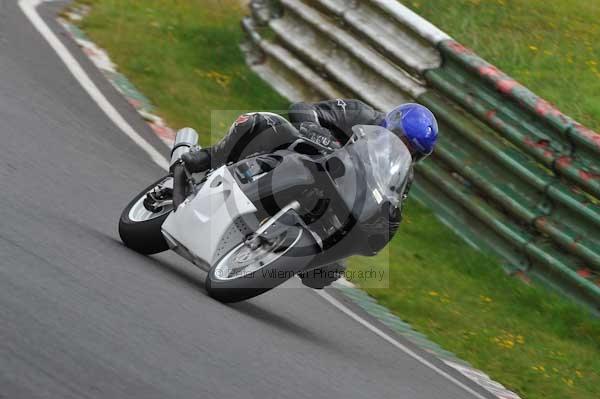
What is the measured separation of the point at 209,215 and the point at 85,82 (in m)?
4.39

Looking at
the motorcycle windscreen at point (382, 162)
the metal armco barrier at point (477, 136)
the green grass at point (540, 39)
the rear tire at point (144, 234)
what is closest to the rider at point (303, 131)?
the motorcycle windscreen at point (382, 162)

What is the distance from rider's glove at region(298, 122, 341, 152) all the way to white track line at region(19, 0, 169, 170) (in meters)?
2.75

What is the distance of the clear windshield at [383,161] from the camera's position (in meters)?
6.68

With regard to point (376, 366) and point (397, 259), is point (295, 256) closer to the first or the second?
point (376, 366)

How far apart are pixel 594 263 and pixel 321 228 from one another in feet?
10.7

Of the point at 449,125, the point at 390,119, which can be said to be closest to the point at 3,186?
the point at 390,119

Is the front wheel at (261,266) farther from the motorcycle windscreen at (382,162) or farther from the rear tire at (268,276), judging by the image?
the motorcycle windscreen at (382,162)

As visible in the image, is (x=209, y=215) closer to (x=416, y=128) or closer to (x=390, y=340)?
(x=416, y=128)

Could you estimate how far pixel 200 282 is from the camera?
291 inches

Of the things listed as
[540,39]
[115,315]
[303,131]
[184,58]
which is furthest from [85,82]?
[115,315]

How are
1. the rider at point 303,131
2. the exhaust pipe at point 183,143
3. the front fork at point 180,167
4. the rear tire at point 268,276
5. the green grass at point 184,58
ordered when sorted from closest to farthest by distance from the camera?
the rear tire at point 268,276, the rider at point 303,131, the front fork at point 180,167, the exhaust pipe at point 183,143, the green grass at point 184,58

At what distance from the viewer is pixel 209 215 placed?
23.1 feet

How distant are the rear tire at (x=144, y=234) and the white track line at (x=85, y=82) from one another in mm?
2241

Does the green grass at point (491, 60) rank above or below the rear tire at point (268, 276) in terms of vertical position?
below
